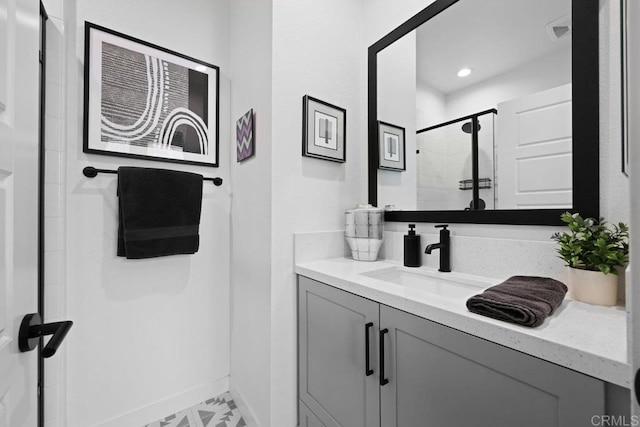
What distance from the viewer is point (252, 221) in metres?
1.43

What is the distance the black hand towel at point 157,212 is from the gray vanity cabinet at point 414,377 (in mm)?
681

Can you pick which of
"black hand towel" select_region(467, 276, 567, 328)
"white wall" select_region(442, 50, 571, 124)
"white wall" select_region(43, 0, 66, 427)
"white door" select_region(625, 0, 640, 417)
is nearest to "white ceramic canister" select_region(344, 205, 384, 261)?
"white wall" select_region(442, 50, 571, 124)

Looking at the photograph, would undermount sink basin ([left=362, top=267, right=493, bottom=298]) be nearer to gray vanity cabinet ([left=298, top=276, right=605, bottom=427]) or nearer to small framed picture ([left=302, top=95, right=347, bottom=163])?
gray vanity cabinet ([left=298, top=276, right=605, bottom=427])

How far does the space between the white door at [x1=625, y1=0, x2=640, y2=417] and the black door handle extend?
33.5 inches

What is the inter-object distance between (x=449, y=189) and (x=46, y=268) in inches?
67.6

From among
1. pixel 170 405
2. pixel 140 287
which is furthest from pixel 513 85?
pixel 170 405

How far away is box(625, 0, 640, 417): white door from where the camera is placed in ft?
1.04

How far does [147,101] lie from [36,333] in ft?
4.09

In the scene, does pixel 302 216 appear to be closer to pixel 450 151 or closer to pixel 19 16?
pixel 450 151

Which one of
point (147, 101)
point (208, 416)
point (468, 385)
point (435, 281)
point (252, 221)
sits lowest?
point (208, 416)

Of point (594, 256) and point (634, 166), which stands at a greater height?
point (634, 166)

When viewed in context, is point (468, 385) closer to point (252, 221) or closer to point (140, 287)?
point (252, 221)

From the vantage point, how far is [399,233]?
142 centimetres

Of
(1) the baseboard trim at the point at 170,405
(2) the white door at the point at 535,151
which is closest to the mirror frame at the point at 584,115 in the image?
(2) the white door at the point at 535,151
